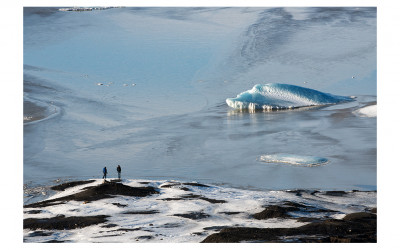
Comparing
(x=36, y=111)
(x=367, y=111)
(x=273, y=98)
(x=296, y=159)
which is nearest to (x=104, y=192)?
(x=296, y=159)

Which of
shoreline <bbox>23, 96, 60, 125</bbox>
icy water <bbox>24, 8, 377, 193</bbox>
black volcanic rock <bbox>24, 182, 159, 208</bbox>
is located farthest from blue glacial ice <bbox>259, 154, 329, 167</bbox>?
shoreline <bbox>23, 96, 60, 125</bbox>

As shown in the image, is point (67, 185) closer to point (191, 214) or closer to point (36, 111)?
point (191, 214)

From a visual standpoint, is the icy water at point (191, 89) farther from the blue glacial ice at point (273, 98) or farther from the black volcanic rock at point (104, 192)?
the black volcanic rock at point (104, 192)

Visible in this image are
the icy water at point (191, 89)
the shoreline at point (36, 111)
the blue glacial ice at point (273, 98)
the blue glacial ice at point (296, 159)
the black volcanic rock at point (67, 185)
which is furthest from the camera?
the blue glacial ice at point (273, 98)

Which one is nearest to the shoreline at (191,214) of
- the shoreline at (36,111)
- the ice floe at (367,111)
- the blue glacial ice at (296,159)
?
the blue glacial ice at (296,159)
